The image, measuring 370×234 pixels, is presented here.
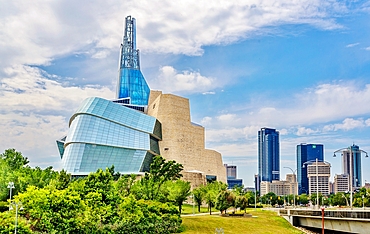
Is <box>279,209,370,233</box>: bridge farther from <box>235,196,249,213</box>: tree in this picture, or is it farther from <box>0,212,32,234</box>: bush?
<box>0,212,32,234</box>: bush

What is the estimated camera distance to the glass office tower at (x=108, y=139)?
327ft

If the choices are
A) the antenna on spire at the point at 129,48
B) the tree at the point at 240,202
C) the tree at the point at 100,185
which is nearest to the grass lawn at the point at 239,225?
the tree at the point at 240,202

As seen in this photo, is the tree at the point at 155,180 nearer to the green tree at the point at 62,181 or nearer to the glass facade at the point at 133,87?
the green tree at the point at 62,181

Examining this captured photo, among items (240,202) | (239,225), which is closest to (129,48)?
(240,202)

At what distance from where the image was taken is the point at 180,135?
391 feet

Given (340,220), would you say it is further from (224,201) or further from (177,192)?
(224,201)

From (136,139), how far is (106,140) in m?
7.87

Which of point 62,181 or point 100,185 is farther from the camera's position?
point 62,181

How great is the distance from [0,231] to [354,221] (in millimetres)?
29532

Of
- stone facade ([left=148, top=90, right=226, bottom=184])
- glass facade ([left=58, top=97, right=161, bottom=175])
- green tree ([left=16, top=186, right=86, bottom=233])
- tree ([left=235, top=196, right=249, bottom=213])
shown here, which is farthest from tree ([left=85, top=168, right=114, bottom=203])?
stone facade ([left=148, top=90, right=226, bottom=184])

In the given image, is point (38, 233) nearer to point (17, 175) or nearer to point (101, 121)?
point (17, 175)

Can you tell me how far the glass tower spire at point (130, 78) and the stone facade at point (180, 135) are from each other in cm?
2079

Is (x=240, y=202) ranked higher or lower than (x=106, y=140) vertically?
lower

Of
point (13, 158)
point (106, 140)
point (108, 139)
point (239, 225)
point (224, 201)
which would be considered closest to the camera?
point (239, 225)
